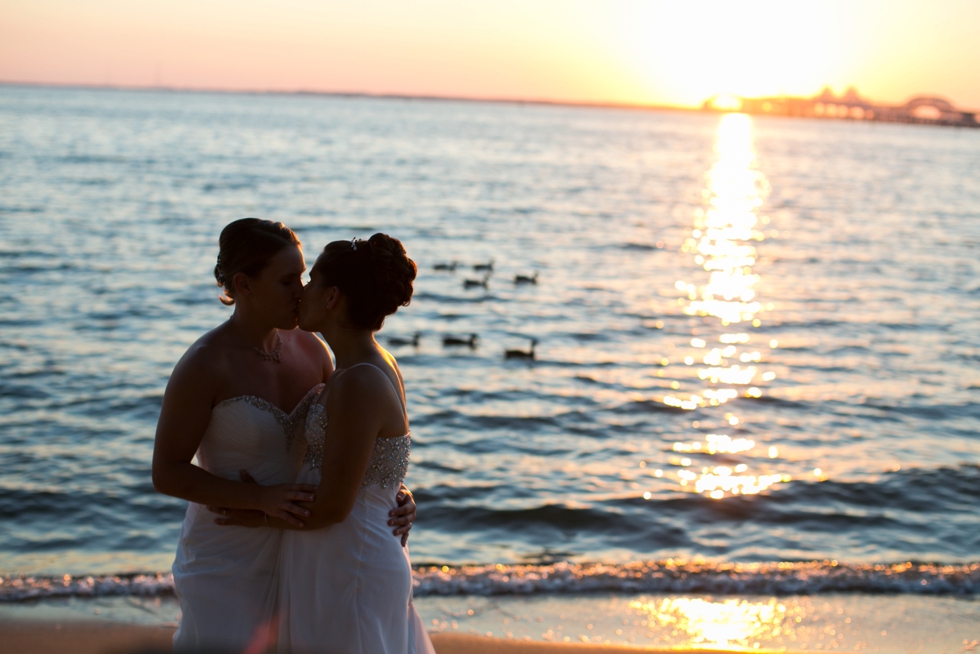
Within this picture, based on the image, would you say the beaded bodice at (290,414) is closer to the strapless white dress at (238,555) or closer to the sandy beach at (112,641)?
the strapless white dress at (238,555)

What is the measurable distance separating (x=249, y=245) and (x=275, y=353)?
0.49m

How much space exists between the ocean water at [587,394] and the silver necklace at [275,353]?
3.32 meters

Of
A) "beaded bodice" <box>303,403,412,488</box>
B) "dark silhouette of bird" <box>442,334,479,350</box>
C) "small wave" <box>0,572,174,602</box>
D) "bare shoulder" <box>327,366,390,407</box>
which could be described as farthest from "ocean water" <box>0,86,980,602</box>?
"bare shoulder" <box>327,366,390,407</box>

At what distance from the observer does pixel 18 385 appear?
1140cm

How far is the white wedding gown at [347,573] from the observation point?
3291mm

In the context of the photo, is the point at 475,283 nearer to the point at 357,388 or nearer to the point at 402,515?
the point at 402,515

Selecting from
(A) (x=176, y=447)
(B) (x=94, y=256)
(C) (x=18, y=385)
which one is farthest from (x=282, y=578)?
(B) (x=94, y=256)

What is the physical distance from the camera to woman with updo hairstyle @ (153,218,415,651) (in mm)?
3250

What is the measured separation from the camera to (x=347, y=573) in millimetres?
3303

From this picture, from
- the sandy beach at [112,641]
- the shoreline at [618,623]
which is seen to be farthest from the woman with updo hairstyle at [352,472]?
the shoreline at [618,623]

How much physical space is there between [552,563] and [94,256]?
1818 centimetres

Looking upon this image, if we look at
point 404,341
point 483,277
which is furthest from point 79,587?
point 483,277

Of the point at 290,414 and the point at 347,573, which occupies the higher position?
the point at 290,414

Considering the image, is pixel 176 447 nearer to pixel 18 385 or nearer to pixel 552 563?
pixel 552 563
